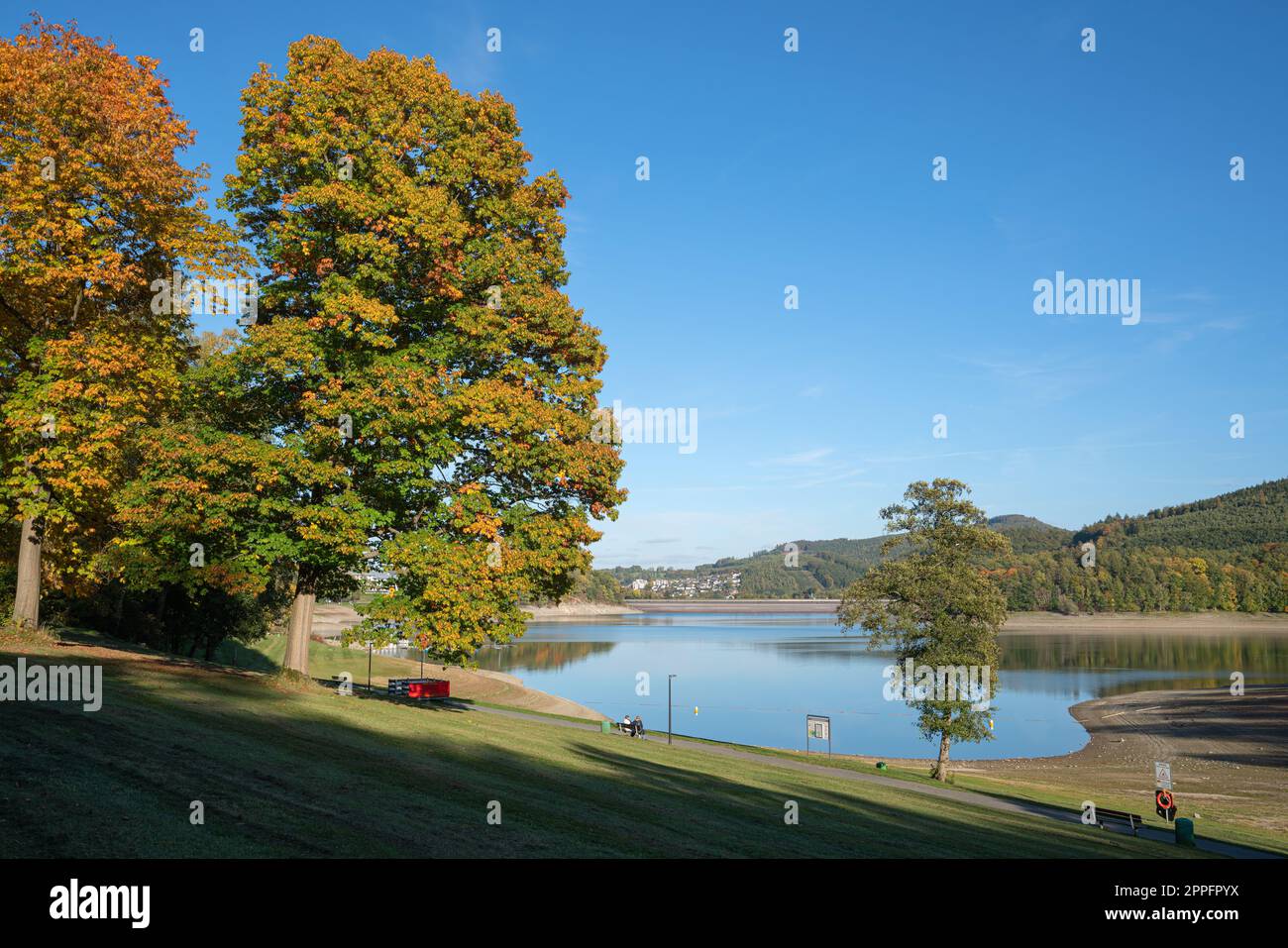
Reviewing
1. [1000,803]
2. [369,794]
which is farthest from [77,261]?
[1000,803]

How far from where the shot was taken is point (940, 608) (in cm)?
3778

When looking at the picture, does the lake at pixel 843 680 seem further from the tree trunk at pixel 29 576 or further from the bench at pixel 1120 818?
the tree trunk at pixel 29 576

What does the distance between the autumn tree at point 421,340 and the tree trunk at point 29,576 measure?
22.1 ft

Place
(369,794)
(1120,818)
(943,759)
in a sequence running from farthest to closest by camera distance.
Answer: (943,759) → (1120,818) → (369,794)

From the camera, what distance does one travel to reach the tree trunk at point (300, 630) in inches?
902

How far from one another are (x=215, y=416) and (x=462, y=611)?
398 inches

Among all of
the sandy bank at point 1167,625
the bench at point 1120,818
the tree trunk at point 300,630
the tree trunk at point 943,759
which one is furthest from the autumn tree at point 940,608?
the sandy bank at point 1167,625

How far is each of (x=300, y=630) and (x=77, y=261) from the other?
1115 centimetres

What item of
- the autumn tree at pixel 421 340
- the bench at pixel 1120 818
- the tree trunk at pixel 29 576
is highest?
the autumn tree at pixel 421 340

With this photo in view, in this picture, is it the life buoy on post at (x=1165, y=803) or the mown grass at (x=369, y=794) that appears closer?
the mown grass at (x=369, y=794)

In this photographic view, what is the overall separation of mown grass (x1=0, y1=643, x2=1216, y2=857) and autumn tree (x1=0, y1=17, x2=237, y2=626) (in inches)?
174

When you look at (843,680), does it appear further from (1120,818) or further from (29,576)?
(29,576)

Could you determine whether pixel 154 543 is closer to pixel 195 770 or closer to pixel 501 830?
pixel 195 770
